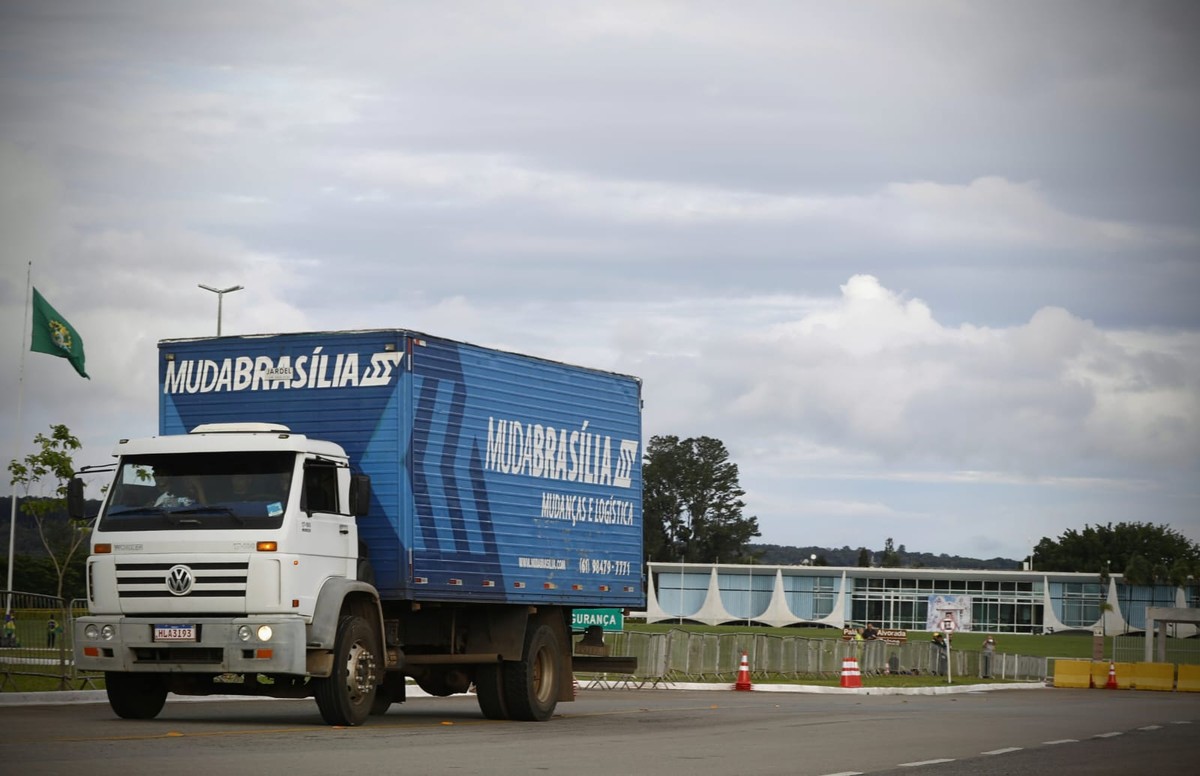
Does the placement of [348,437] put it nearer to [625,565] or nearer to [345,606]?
[345,606]

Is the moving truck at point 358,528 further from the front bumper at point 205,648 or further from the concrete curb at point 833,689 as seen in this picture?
the concrete curb at point 833,689

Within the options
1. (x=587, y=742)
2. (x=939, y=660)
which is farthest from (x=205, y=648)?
(x=939, y=660)

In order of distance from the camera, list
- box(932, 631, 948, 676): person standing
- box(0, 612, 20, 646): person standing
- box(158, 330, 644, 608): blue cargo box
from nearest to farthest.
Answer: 1. box(158, 330, 644, 608): blue cargo box
2. box(0, 612, 20, 646): person standing
3. box(932, 631, 948, 676): person standing

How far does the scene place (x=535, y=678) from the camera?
68.7ft

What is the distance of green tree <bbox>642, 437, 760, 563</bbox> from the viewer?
564ft

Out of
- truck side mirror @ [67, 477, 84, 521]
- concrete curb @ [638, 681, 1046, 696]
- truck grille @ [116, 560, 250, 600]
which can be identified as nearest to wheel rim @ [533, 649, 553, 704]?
truck grille @ [116, 560, 250, 600]

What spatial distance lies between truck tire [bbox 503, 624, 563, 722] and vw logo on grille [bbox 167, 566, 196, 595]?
5.26 m

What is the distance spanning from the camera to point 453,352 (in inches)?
757

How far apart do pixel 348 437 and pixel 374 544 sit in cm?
124

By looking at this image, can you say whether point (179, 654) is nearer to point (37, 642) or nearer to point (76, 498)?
point (76, 498)

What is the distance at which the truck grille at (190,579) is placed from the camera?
16.4 m

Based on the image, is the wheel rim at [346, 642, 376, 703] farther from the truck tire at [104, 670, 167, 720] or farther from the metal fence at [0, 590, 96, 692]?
the metal fence at [0, 590, 96, 692]

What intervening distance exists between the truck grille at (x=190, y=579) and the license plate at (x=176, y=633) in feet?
0.99

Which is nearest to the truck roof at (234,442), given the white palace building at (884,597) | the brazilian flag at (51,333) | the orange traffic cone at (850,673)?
the orange traffic cone at (850,673)
